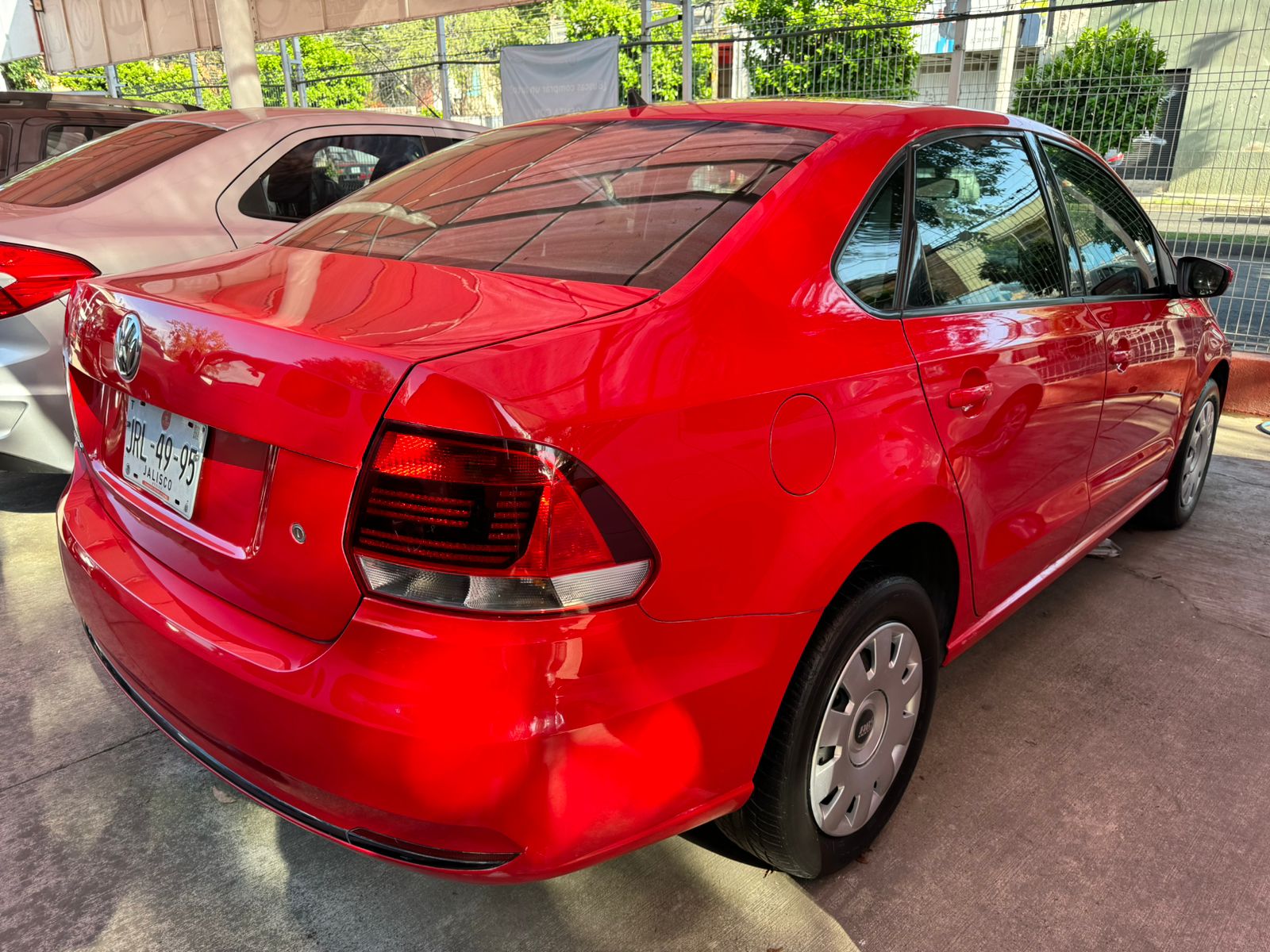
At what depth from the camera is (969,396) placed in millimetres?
1991

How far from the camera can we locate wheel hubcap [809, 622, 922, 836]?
1.84 meters

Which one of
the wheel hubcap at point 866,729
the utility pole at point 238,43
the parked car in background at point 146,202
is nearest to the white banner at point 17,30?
the utility pole at point 238,43

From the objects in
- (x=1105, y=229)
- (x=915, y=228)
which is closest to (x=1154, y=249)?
(x=1105, y=229)

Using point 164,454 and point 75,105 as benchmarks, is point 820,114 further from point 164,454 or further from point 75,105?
point 75,105

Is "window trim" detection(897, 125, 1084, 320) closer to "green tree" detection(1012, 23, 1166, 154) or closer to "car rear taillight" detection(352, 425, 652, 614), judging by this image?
"car rear taillight" detection(352, 425, 652, 614)

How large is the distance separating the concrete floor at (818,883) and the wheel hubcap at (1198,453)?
1.21 meters

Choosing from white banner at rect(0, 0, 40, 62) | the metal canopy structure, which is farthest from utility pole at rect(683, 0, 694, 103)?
white banner at rect(0, 0, 40, 62)

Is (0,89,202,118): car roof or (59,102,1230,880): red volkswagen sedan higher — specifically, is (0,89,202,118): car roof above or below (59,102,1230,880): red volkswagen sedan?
above

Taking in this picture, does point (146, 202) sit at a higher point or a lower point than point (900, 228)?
lower

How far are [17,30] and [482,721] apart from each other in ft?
68.1

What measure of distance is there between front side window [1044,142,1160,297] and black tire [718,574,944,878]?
4.56 ft

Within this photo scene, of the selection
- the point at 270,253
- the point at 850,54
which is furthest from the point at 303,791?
the point at 850,54

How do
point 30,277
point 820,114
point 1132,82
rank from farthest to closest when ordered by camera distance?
point 1132,82 < point 30,277 < point 820,114

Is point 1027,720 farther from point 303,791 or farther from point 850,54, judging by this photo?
point 850,54
